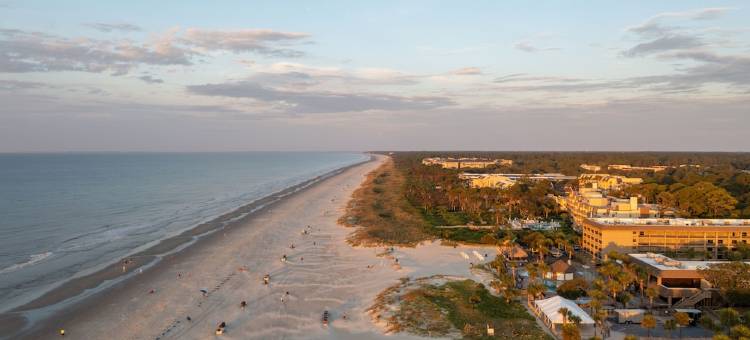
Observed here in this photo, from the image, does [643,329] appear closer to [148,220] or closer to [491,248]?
[491,248]

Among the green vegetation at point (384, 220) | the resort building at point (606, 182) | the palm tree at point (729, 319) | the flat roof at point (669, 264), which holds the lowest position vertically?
the green vegetation at point (384, 220)

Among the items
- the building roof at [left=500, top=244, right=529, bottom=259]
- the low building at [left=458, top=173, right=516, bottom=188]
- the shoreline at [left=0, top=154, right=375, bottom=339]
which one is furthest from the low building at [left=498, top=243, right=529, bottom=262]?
the low building at [left=458, top=173, right=516, bottom=188]

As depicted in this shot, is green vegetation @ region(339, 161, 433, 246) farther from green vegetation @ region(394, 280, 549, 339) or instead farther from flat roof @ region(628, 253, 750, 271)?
flat roof @ region(628, 253, 750, 271)

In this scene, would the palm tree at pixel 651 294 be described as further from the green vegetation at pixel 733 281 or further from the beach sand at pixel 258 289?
the beach sand at pixel 258 289

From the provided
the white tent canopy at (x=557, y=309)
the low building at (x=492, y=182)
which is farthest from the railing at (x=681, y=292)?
the low building at (x=492, y=182)

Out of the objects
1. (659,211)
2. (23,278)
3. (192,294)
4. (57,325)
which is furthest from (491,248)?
(23,278)
